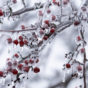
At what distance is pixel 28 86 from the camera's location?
4328mm

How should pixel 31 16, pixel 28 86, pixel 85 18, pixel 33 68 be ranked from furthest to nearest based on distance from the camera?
1. pixel 28 86
2. pixel 31 16
3. pixel 33 68
4. pixel 85 18

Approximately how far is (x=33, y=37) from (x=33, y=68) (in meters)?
0.32

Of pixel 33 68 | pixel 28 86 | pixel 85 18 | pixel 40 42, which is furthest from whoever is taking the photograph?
pixel 28 86

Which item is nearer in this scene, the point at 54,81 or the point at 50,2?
the point at 50,2

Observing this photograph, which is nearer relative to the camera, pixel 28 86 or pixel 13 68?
pixel 13 68

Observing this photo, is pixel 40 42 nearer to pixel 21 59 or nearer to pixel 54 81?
pixel 21 59

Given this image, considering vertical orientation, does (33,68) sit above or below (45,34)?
below

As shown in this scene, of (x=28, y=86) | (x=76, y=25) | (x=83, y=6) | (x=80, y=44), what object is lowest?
(x=28, y=86)

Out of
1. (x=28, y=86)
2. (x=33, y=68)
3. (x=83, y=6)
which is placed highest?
(x=83, y=6)

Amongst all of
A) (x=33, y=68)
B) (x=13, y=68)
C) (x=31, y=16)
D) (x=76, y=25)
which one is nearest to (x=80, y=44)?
(x=76, y=25)

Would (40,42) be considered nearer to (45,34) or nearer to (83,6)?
(45,34)

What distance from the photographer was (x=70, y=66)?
1.98m

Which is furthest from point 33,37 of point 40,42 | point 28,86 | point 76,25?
point 28,86

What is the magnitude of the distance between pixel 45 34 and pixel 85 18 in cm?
38
